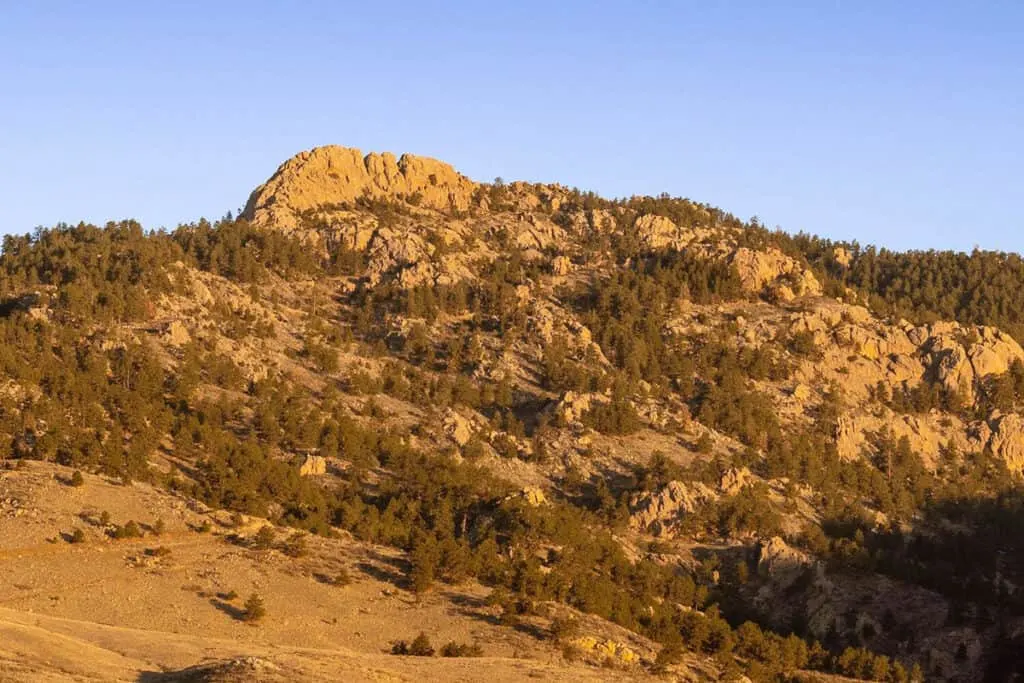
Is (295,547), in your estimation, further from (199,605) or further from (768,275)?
(768,275)

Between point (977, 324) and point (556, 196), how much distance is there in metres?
53.4

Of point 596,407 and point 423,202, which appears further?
point 423,202

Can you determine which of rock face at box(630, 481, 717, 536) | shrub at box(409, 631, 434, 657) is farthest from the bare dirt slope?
rock face at box(630, 481, 717, 536)

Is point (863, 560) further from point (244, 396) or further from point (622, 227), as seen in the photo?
point (622, 227)

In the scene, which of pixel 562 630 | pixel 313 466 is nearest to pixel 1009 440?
pixel 562 630

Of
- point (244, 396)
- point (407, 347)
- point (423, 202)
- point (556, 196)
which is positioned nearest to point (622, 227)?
point (556, 196)

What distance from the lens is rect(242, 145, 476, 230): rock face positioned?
438 ft

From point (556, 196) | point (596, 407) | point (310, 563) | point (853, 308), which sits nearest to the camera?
point (310, 563)

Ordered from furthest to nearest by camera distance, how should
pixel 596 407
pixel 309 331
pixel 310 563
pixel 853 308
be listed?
1. pixel 853 308
2. pixel 309 331
3. pixel 596 407
4. pixel 310 563

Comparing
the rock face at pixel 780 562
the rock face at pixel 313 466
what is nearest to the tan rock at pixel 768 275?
the rock face at pixel 780 562

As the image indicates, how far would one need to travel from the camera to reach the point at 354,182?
137500 millimetres

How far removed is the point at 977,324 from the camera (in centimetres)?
12325

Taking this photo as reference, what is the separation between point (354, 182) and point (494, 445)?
188 feet

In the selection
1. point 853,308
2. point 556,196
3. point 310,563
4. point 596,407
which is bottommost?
point 310,563
